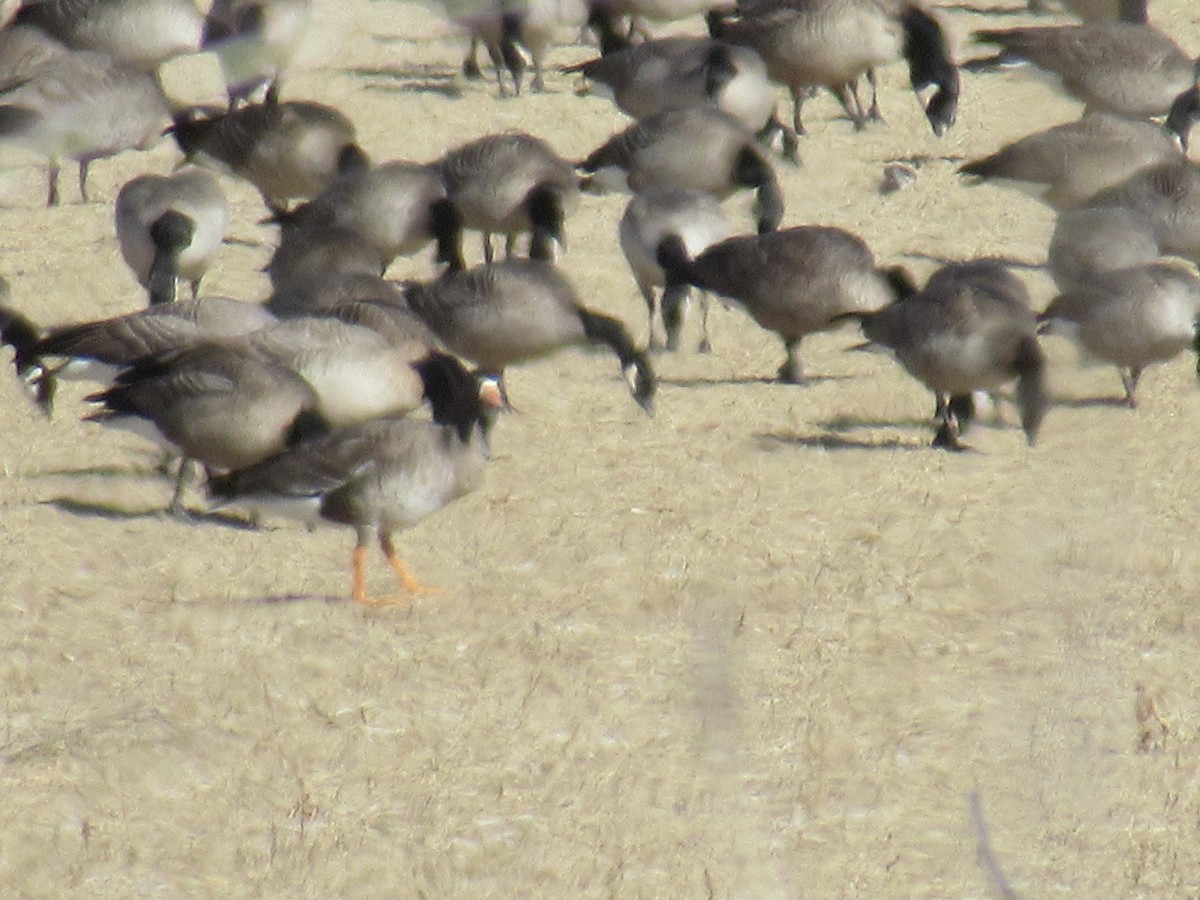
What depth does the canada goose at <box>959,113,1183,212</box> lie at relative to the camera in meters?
14.5

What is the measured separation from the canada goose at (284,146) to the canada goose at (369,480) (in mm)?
5470

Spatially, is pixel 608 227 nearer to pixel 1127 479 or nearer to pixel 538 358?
pixel 538 358

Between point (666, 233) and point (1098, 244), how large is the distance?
2.62 metres

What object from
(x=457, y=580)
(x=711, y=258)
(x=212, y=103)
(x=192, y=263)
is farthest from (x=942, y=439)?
(x=212, y=103)

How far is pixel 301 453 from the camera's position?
9.01m

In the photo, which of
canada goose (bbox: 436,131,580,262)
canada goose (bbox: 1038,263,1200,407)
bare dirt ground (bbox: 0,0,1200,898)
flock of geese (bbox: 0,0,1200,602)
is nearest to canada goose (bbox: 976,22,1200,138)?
flock of geese (bbox: 0,0,1200,602)

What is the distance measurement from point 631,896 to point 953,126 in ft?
41.4

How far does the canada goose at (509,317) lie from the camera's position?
1152 centimetres

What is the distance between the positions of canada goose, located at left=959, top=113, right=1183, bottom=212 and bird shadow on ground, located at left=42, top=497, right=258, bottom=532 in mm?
7110

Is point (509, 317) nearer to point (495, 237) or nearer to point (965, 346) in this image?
point (965, 346)

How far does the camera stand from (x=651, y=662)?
8125 mm

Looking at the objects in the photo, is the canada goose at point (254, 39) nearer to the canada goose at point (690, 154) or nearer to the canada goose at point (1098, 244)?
the canada goose at point (690, 154)

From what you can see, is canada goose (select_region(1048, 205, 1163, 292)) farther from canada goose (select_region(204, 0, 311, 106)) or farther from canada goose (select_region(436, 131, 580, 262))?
canada goose (select_region(204, 0, 311, 106))

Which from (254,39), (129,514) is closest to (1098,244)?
(129,514)
